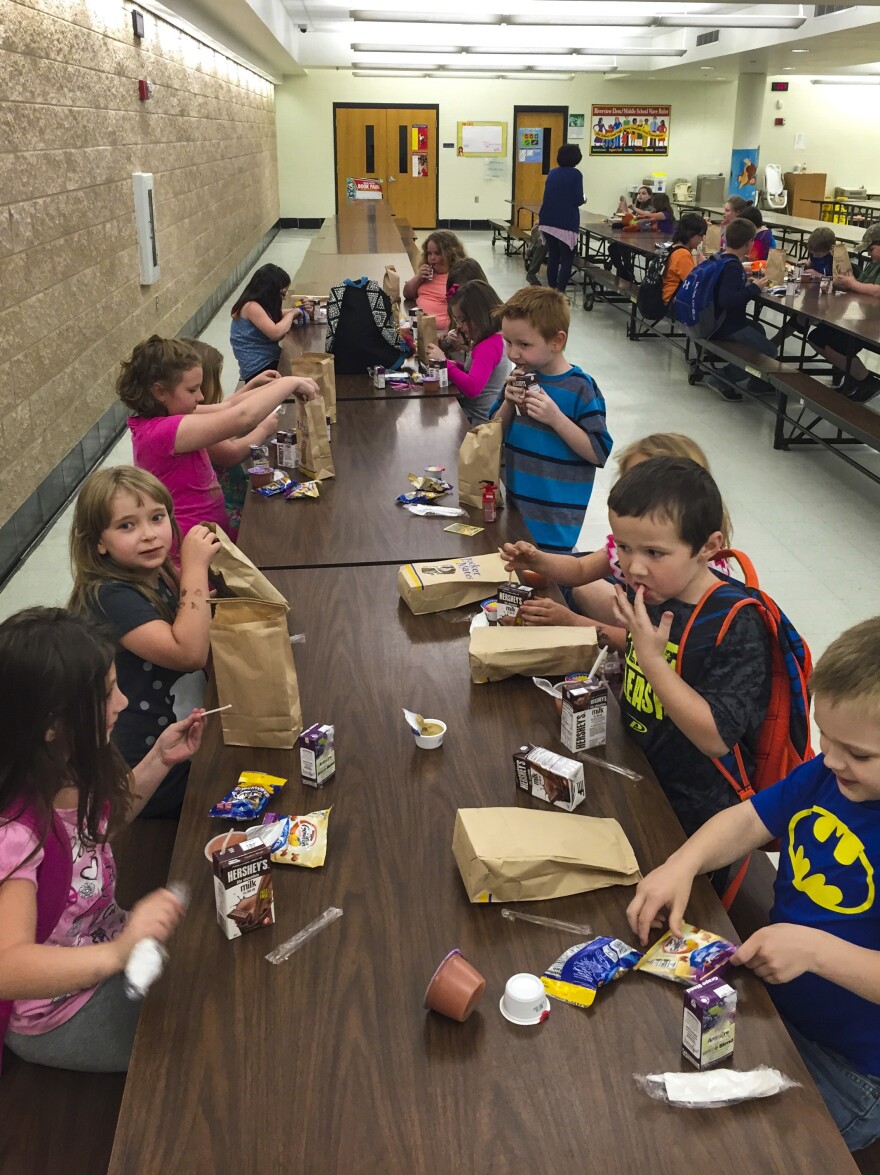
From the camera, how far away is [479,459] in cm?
271

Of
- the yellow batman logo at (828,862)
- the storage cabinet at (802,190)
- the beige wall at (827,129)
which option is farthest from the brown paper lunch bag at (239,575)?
the beige wall at (827,129)

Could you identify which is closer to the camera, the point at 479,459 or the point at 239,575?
the point at 239,575

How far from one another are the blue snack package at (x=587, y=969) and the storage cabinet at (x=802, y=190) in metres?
20.2

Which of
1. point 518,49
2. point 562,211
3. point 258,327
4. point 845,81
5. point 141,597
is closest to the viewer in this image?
point 141,597

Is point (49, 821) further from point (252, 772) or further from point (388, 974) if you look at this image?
point (388, 974)

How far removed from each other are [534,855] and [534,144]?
19762 millimetres

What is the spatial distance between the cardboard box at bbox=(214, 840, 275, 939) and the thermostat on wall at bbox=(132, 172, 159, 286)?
6557mm

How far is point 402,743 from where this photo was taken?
5.55 feet

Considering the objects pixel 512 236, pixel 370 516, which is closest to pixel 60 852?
pixel 370 516

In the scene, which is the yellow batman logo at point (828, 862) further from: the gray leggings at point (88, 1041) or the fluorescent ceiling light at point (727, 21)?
the fluorescent ceiling light at point (727, 21)

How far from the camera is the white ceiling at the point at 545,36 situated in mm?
9945

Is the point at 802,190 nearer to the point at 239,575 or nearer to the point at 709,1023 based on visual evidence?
the point at 239,575

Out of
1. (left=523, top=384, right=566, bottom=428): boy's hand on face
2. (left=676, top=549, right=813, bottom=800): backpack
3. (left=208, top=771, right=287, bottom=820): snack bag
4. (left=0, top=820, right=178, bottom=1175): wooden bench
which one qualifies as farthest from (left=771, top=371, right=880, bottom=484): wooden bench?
(left=0, top=820, right=178, bottom=1175): wooden bench

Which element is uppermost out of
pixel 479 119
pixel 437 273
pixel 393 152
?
pixel 479 119
